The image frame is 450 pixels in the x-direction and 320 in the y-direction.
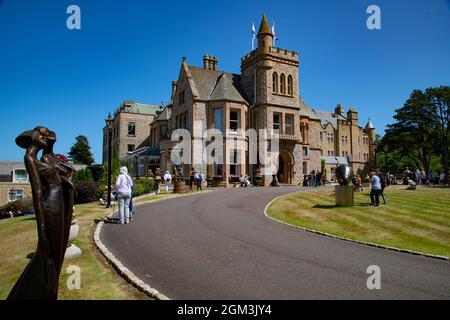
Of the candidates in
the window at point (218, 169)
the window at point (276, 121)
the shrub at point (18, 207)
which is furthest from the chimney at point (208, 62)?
the shrub at point (18, 207)

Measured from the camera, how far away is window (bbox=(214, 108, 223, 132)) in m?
31.3

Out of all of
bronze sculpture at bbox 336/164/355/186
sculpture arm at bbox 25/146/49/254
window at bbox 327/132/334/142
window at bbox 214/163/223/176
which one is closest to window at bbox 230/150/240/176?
window at bbox 214/163/223/176

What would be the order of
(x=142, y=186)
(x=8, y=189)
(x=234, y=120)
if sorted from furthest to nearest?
(x=8, y=189)
(x=234, y=120)
(x=142, y=186)

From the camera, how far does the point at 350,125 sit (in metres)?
69.1

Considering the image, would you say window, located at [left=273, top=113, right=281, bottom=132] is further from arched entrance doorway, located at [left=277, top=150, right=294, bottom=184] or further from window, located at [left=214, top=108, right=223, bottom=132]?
window, located at [left=214, top=108, right=223, bottom=132]

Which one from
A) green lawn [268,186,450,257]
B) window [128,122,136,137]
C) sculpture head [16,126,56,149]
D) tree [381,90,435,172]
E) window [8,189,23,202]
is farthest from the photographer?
window [128,122,136,137]

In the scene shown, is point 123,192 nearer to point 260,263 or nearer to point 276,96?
point 260,263

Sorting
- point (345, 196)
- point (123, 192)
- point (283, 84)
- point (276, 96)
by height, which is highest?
point (283, 84)

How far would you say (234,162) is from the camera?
1214 inches

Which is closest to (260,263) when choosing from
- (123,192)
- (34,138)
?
(34,138)

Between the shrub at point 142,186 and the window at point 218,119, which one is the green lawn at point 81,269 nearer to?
the shrub at point 142,186

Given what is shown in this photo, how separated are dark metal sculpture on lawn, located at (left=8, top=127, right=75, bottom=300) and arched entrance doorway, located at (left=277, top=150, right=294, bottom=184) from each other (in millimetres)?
29279

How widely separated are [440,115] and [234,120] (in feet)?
117
